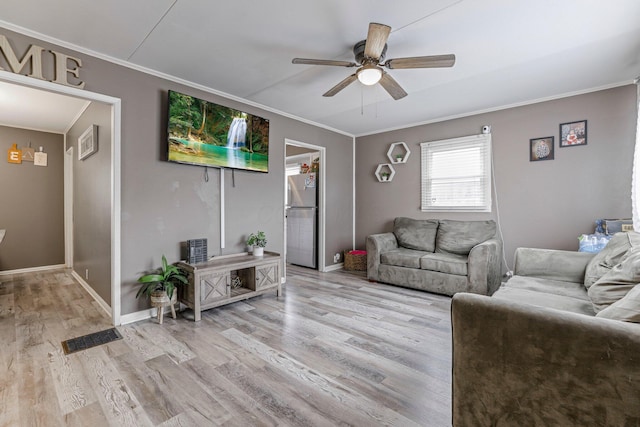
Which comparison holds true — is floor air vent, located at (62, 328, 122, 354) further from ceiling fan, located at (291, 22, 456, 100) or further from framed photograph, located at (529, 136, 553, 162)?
framed photograph, located at (529, 136, 553, 162)

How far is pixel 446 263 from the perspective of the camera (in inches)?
144

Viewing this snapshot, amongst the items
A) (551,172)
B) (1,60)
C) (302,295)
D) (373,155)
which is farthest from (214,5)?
(551,172)

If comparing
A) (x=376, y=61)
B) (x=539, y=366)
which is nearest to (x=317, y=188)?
(x=376, y=61)

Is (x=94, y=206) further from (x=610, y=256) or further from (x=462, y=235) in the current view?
(x=610, y=256)

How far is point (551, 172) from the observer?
12.0 ft

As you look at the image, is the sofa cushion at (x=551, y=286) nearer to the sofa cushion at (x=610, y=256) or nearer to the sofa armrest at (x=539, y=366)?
the sofa cushion at (x=610, y=256)

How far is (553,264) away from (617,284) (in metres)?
1.17

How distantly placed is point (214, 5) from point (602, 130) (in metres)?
4.20

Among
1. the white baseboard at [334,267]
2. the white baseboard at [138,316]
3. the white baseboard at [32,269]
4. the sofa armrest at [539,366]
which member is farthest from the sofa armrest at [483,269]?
the white baseboard at [32,269]

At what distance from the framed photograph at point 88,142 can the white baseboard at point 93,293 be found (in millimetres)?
1679

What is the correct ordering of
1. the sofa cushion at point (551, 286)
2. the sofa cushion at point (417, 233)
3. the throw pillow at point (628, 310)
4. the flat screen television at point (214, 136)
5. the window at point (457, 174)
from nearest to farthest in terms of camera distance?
1. the throw pillow at point (628, 310)
2. the sofa cushion at point (551, 286)
3. the flat screen television at point (214, 136)
4. the window at point (457, 174)
5. the sofa cushion at point (417, 233)

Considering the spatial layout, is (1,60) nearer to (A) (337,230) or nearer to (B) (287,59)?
(B) (287,59)

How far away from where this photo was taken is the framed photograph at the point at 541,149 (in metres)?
3.64

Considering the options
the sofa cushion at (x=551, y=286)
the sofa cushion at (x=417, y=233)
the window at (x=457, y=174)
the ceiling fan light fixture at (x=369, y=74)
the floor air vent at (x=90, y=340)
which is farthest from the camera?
the sofa cushion at (x=417, y=233)
